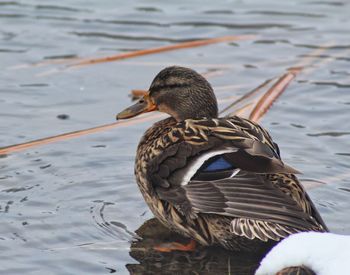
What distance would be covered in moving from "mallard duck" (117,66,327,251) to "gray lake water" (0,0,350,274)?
23 centimetres

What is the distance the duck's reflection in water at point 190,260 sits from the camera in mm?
6789

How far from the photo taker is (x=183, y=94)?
794cm

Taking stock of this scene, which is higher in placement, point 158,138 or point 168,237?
point 158,138

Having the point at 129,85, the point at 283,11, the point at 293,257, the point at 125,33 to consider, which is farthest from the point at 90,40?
the point at 293,257

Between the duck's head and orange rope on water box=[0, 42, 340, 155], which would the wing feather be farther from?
orange rope on water box=[0, 42, 340, 155]

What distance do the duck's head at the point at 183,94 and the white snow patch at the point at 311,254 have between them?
9.12ft

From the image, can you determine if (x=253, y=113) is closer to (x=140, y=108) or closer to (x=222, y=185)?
(x=140, y=108)

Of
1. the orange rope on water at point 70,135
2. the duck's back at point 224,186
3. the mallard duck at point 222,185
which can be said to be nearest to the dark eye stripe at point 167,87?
the mallard duck at point 222,185

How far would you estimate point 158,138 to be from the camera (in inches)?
295

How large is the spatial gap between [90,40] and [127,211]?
155 inches

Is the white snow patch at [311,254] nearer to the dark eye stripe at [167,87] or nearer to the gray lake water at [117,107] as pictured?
the gray lake water at [117,107]

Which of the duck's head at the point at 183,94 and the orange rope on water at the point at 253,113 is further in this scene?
the orange rope on water at the point at 253,113

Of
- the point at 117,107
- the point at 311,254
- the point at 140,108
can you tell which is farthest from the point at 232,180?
the point at 117,107

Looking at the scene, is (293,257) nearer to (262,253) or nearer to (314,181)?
(262,253)
